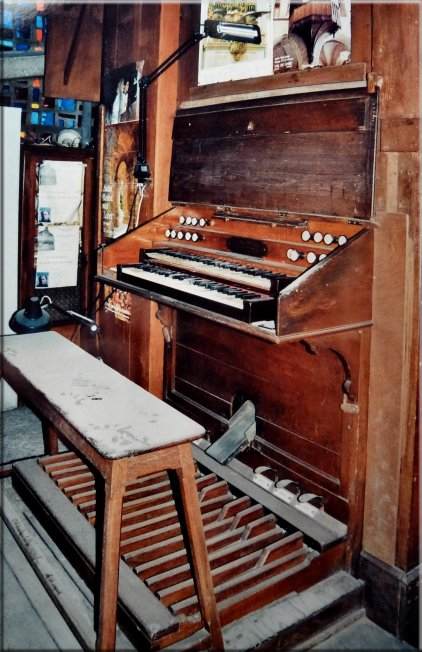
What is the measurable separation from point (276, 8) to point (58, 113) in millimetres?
2794

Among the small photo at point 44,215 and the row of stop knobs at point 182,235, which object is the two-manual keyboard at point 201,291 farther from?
the small photo at point 44,215

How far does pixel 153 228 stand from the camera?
356 centimetres

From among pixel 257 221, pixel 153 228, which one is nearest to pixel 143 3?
pixel 153 228

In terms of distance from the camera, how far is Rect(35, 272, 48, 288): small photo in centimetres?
491

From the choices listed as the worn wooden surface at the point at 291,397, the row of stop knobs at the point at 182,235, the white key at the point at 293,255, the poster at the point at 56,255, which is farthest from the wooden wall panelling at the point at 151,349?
the white key at the point at 293,255

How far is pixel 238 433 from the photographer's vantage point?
331cm

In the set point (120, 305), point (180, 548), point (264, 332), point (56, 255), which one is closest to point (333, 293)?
point (264, 332)

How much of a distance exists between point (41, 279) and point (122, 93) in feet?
5.36

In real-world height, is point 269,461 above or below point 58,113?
below

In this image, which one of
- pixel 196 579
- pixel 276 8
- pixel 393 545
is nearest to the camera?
pixel 196 579

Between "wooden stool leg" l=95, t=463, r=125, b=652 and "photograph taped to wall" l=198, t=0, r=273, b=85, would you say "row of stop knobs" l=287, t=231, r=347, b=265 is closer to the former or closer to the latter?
"photograph taped to wall" l=198, t=0, r=273, b=85

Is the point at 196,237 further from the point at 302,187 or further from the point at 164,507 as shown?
the point at 164,507

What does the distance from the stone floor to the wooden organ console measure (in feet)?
0.87

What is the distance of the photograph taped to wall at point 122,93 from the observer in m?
4.13
